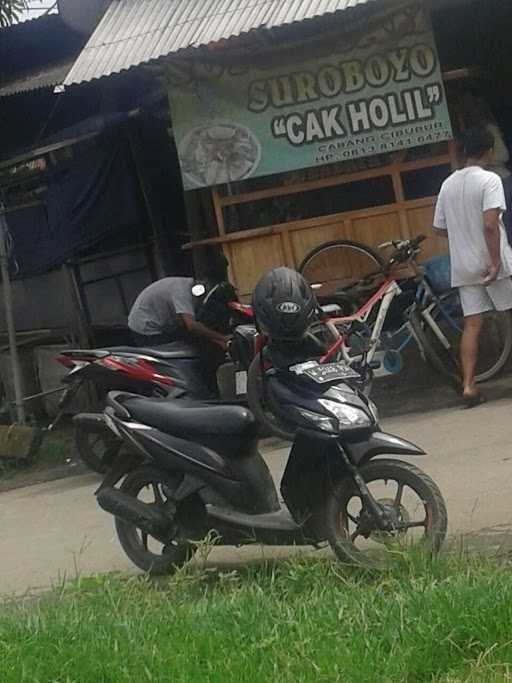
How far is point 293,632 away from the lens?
4.37m

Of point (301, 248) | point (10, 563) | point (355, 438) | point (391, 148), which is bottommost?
point (10, 563)

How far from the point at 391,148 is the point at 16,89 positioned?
155 inches

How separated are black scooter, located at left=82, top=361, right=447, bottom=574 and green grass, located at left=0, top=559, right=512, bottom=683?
0.90 feet

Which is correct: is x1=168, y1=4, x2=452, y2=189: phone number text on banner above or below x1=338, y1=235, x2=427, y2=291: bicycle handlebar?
above

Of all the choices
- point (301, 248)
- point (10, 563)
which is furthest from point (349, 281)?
point (10, 563)

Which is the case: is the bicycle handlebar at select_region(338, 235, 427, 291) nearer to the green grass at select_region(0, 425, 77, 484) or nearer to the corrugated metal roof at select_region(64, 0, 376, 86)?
the corrugated metal roof at select_region(64, 0, 376, 86)

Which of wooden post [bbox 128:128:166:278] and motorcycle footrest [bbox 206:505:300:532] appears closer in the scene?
motorcycle footrest [bbox 206:505:300:532]

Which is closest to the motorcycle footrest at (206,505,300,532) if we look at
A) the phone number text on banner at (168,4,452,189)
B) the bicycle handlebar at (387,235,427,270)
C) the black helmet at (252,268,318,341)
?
the black helmet at (252,268,318,341)

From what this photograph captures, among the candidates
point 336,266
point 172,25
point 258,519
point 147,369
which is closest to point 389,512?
point 258,519

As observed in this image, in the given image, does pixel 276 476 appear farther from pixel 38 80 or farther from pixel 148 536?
pixel 38 80

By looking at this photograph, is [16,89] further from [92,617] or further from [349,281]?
[92,617]

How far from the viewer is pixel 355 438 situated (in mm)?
5227

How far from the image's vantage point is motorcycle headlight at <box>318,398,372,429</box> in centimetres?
518

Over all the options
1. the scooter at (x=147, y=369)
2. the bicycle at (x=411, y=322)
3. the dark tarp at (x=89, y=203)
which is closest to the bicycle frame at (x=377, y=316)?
the bicycle at (x=411, y=322)
